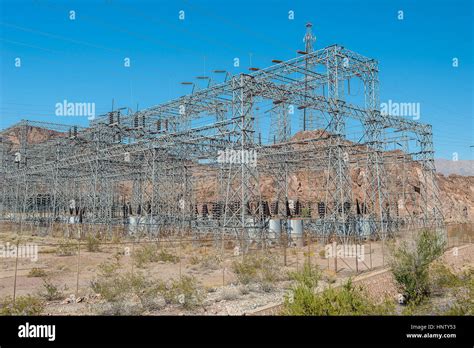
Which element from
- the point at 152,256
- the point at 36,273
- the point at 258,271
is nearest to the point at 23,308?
the point at 36,273

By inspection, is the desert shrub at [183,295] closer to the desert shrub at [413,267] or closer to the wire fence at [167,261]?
the wire fence at [167,261]

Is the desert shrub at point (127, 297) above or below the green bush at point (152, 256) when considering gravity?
above

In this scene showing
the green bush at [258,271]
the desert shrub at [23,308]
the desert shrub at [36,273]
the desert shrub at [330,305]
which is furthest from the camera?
the desert shrub at [36,273]

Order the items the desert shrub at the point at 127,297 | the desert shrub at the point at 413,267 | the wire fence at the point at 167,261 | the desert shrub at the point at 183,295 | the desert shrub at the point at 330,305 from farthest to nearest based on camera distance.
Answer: the wire fence at the point at 167,261, the desert shrub at the point at 413,267, the desert shrub at the point at 183,295, the desert shrub at the point at 127,297, the desert shrub at the point at 330,305

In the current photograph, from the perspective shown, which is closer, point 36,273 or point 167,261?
point 36,273

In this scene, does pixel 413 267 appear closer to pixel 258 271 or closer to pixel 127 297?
pixel 258 271

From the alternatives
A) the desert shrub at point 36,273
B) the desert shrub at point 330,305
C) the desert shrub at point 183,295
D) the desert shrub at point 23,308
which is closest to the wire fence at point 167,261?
the desert shrub at point 36,273

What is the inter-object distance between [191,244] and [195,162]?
11679mm

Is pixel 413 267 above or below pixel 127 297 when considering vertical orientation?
above

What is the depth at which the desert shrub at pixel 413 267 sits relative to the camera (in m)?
12.8

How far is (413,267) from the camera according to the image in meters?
13.0

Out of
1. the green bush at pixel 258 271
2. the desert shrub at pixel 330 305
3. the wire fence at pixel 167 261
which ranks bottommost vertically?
the wire fence at pixel 167 261

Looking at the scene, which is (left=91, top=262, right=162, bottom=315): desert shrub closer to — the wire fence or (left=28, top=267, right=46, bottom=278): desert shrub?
the wire fence
